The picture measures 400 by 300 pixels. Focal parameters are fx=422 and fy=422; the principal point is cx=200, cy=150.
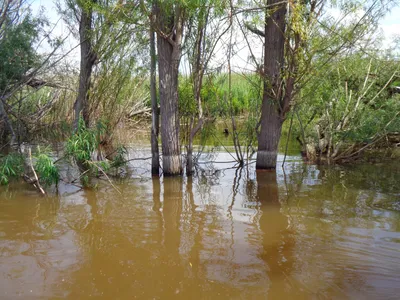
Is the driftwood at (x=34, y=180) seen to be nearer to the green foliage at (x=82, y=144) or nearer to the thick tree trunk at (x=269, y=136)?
the green foliage at (x=82, y=144)

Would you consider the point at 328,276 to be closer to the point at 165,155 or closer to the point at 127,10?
the point at 165,155

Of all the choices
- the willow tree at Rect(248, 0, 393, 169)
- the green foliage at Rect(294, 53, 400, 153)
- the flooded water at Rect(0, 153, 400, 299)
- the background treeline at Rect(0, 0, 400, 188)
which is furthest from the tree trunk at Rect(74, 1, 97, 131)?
the green foliage at Rect(294, 53, 400, 153)

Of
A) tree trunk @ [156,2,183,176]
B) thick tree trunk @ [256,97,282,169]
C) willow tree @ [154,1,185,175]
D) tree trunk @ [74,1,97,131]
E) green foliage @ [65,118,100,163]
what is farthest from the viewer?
thick tree trunk @ [256,97,282,169]

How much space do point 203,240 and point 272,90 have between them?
436 centimetres

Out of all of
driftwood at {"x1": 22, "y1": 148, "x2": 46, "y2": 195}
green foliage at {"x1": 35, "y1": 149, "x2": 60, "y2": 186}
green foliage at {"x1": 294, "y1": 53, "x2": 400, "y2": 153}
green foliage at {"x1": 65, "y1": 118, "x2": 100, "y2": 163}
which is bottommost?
driftwood at {"x1": 22, "y1": 148, "x2": 46, "y2": 195}

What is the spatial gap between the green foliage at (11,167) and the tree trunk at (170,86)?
2.62 metres

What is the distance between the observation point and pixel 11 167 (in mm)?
6902

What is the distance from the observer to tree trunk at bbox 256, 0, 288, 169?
27.8ft

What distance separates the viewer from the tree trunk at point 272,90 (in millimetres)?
8484

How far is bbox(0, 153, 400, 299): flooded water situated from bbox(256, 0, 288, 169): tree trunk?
133cm

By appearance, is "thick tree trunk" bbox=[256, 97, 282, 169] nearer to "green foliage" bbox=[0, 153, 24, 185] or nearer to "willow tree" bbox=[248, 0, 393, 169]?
"willow tree" bbox=[248, 0, 393, 169]

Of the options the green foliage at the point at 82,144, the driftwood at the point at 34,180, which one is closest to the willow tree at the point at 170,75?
the green foliage at the point at 82,144

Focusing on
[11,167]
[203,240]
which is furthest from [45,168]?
[203,240]

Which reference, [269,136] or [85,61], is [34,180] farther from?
[269,136]
